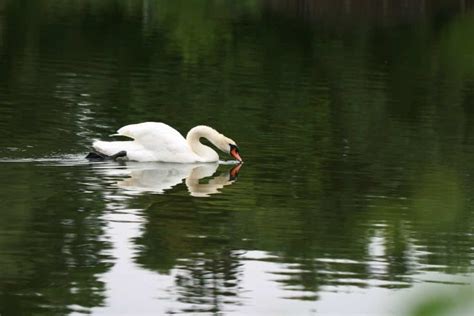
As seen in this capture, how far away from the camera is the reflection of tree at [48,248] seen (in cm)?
992

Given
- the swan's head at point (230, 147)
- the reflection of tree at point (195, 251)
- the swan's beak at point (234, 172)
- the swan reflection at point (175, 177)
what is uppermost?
the reflection of tree at point (195, 251)

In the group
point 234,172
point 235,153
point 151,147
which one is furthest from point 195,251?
point 235,153

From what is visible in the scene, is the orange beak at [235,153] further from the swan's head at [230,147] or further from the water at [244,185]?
the water at [244,185]

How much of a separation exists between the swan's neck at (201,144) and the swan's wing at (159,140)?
1.51 ft

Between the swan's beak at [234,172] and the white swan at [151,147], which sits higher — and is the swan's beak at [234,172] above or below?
below

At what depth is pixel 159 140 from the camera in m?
18.1

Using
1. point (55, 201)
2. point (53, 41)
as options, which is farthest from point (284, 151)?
point (53, 41)

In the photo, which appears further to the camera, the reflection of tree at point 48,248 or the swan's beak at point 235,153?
the swan's beak at point 235,153

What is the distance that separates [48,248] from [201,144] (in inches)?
276

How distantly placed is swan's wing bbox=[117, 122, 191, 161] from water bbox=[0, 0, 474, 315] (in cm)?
27

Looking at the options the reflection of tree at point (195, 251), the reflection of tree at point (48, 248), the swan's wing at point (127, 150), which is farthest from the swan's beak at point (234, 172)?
the reflection of tree at point (195, 251)

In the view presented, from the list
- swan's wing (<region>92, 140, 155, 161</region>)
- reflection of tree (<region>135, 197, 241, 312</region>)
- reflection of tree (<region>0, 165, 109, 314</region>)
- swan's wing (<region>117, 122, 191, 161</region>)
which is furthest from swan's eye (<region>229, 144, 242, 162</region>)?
reflection of tree (<region>135, 197, 241, 312</region>)

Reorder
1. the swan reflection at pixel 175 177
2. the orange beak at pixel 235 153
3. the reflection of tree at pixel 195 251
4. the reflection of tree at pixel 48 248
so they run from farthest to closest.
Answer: the orange beak at pixel 235 153 < the swan reflection at pixel 175 177 < the reflection of tree at pixel 195 251 < the reflection of tree at pixel 48 248

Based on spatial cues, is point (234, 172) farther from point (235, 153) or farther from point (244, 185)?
Result: point (244, 185)
